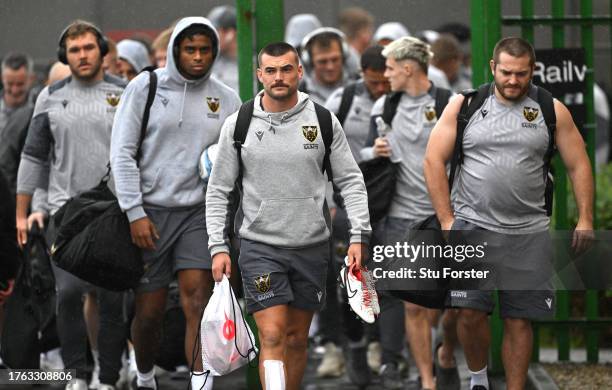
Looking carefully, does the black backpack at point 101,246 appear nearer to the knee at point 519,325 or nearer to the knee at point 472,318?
the knee at point 472,318

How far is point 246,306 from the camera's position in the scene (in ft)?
27.1

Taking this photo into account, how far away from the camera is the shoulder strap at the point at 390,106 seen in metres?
9.77

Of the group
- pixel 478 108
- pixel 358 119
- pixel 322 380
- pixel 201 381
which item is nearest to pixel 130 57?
pixel 358 119

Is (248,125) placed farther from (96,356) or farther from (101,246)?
(96,356)

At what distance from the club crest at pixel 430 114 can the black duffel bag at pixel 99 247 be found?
198cm

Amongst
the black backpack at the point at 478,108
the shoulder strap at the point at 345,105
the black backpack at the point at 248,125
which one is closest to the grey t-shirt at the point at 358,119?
the shoulder strap at the point at 345,105

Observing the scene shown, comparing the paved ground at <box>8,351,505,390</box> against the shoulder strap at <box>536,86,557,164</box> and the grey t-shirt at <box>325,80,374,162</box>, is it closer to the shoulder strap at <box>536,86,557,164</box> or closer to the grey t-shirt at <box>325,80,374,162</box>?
the grey t-shirt at <box>325,80,374,162</box>

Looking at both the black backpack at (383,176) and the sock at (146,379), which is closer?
the sock at (146,379)

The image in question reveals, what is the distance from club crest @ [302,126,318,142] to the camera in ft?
26.7

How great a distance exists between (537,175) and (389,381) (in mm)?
2131

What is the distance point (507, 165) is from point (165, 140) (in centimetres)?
189

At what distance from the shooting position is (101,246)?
8.89 metres

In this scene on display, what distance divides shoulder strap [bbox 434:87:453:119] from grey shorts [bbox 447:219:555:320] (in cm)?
124

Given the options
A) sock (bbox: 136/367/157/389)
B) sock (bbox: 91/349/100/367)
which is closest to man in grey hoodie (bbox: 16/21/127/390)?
sock (bbox: 91/349/100/367)
